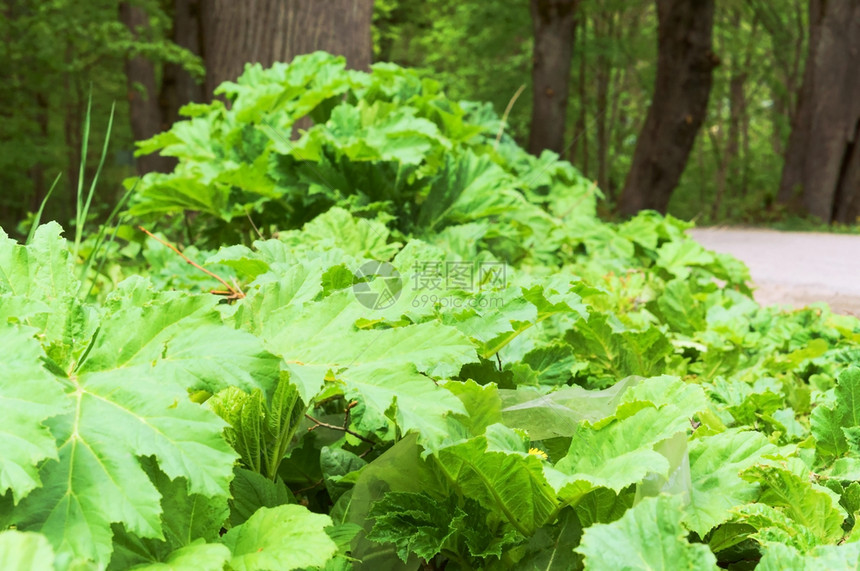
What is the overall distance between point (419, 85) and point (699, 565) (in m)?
→ 3.20

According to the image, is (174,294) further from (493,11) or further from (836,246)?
(493,11)

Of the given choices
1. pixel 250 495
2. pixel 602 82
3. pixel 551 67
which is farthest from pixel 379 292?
pixel 602 82

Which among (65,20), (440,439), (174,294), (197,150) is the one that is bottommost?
(440,439)

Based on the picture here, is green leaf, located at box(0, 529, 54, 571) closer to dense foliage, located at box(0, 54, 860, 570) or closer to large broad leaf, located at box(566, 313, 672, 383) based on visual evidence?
dense foliage, located at box(0, 54, 860, 570)

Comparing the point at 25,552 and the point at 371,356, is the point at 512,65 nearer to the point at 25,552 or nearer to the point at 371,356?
the point at 371,356

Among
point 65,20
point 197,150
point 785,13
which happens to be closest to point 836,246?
point 197,150

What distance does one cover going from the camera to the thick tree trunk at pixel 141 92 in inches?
460

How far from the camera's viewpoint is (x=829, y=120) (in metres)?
12.1

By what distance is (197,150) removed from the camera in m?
3.08

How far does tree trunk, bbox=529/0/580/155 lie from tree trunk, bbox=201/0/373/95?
6.43 metres

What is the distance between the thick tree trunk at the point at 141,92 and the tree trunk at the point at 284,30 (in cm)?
764

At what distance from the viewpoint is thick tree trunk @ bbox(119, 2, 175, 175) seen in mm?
11672

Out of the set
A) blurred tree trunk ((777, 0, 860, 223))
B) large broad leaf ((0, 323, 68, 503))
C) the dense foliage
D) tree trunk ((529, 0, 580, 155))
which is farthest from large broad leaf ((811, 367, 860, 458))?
blurred tree trunk ((777, 0, 860, 223))

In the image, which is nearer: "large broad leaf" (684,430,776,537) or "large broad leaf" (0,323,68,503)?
"large broad leaf" (0,323,68,503)
